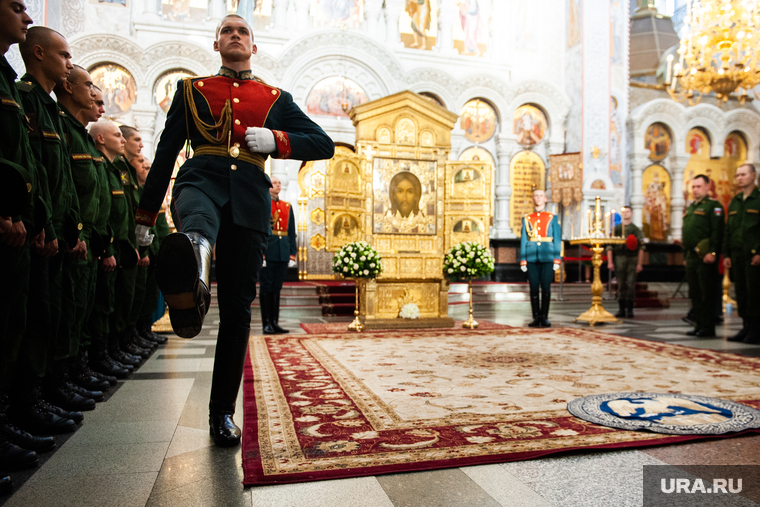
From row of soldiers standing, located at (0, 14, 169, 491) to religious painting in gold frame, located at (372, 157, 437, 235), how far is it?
12.0 feet

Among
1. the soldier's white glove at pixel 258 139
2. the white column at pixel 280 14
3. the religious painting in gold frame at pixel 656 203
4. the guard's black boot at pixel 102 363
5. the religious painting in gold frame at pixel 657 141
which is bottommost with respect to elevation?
the guard's black boot at pixel 102 363

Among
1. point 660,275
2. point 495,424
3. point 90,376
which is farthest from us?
point 660,275

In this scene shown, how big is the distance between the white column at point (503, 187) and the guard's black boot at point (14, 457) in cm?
1455

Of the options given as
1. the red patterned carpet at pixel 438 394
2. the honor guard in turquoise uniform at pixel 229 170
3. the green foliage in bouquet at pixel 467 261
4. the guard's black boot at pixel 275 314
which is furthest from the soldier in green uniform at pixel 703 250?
the honor guard in turquoise uniform at pixel 229 170

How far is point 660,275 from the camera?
51.9ft

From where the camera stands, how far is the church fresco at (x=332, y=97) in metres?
14.5

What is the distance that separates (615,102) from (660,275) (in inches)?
217

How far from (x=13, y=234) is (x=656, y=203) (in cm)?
1934

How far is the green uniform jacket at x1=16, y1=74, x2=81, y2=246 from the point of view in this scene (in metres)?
2.39

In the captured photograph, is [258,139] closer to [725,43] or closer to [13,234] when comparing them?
[13,234]

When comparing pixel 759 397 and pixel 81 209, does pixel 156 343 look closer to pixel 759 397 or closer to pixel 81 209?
pixel 81 209

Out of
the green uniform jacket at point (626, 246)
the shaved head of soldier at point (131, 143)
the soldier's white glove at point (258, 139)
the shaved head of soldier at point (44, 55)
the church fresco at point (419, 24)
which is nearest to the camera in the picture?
the soldier's white glove at point (258, 139)

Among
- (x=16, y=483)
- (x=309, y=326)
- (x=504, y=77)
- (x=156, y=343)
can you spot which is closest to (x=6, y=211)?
(x=16, y=483)

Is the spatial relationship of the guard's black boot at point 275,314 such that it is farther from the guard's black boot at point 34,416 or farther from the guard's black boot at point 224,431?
the guard's black boot at point 224,431
